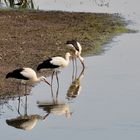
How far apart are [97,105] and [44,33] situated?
10.2m

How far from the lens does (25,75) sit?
1498 cm

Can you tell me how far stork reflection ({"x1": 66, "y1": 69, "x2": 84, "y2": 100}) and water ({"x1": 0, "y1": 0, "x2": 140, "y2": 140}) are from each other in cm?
10

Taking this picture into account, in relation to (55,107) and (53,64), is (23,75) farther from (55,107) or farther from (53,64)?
(53,64)

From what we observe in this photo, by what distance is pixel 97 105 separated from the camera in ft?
47.6

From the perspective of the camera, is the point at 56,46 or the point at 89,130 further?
the point at 56,46

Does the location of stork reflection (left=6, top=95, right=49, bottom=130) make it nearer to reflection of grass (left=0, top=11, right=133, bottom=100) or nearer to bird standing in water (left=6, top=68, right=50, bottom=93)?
bird standing in water (left=6, top=68, right=50, bottom=93)

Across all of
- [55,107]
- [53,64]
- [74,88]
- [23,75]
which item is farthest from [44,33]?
[55,107]

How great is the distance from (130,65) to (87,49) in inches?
111

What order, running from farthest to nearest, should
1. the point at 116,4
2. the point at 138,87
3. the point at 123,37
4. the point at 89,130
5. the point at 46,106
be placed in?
the point at 116,4 < the point at 123,37 < the point at 138,87 < the point at 46,106 < the point at 89,130

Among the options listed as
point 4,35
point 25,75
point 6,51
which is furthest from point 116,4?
point 25,75

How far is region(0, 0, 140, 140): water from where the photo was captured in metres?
12.4

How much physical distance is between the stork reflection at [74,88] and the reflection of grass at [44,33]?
4.10 feet

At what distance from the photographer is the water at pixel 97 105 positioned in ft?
40.8

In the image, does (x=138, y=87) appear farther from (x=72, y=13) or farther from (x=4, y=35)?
(x=72, y=13)
